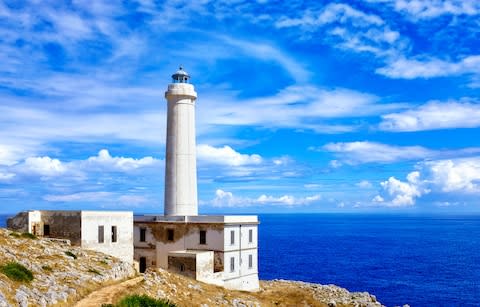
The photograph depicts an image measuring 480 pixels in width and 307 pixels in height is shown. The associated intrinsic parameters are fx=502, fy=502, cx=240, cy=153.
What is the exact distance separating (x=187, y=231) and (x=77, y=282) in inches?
673

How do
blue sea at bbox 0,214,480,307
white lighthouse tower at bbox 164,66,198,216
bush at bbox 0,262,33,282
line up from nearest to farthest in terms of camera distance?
bush at bbox 0,262,33,282
white lighthouse tower at bbox 164,66,198,216
blue sea at bbox 0,214,480,307

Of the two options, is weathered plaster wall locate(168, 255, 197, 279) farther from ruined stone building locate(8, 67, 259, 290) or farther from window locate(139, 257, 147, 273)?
window locate(139, 257, 147, 273)

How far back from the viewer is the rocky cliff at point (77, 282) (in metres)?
20.9

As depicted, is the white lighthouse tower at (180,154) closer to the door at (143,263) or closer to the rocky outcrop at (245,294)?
the door at (143,263)

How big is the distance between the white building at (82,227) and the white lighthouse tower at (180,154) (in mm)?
8952

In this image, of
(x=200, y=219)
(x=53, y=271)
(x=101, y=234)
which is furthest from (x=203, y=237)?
(x=53, y=271)

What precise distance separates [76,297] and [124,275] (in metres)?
7.42

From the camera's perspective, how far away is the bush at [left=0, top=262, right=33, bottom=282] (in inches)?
844

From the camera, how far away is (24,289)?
20625 mm

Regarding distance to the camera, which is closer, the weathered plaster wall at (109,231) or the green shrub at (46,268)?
the green shrub at (46,268)

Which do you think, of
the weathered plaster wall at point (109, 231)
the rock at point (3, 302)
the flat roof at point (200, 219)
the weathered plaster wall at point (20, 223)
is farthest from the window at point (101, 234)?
the rock at point (3, 302)

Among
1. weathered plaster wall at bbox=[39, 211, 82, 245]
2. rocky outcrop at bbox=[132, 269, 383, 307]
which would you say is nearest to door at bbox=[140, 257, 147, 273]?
rocky outcrop at bbox=[132, 269, 383, 307]

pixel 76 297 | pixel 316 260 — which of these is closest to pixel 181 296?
pixel 76 297

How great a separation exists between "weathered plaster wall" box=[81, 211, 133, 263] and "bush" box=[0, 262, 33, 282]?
9.60 meters
